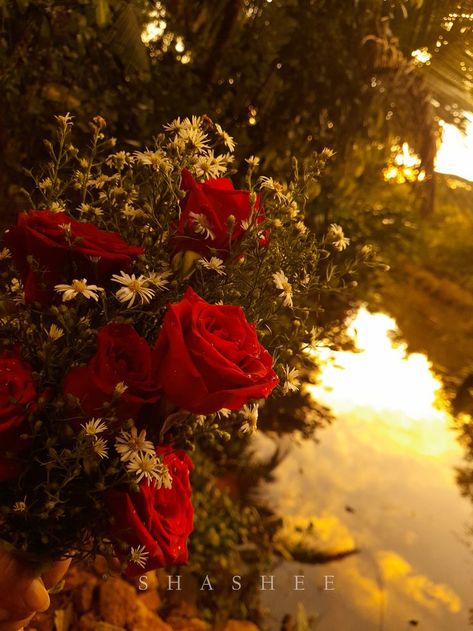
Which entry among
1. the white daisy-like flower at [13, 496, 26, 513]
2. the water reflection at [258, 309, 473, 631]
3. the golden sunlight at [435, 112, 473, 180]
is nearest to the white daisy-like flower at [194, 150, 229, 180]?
the white daisy-like flower at [13, 496, 26, 513]

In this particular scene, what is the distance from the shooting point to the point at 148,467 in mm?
710

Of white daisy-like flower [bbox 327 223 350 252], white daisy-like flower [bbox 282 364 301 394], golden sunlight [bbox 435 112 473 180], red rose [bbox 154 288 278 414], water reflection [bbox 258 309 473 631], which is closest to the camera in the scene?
red rose [bbox 154 288 278 414]

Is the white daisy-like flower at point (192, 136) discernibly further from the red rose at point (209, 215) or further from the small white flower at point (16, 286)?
the small white flower at point (16, 286)

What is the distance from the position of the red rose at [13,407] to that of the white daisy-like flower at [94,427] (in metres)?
0.09

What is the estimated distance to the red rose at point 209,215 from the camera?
2.62 ft

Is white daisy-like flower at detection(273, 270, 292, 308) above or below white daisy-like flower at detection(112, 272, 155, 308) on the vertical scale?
above

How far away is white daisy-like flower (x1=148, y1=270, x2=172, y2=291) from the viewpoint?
77 cm

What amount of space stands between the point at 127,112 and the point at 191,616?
2128mm

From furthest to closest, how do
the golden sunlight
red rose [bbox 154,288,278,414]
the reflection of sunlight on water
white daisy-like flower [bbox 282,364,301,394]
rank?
the reflection of sunlight on water → the golden sunlight → white daisy-like flower [bbox 282,364,301,394] → red rose [bbox 154,288,278,414]

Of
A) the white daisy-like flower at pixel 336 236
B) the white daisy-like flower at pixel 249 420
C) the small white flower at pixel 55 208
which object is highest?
the white daisy-like flower at pixel 336 236

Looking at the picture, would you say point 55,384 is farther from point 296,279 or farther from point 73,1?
point 73,1

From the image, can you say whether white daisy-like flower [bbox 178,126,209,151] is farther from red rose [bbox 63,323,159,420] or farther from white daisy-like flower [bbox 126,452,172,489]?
white daisy-like flower [bbox 126,452,172,489]

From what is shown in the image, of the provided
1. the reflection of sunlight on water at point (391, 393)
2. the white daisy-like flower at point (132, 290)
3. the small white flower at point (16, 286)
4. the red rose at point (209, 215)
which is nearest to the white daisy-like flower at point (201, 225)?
the red rose at point (209, 215)

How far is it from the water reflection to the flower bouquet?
157cm
